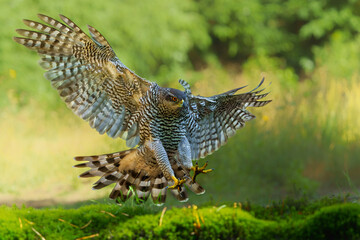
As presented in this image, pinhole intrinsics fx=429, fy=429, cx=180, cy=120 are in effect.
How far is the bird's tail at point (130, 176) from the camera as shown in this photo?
3215 millimetres

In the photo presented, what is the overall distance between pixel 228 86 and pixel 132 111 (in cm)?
607

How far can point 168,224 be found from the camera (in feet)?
11.0

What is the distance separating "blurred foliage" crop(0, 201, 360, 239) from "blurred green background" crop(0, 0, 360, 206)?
89 cm

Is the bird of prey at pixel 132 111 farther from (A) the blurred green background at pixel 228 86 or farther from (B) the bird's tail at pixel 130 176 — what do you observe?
(A) the blurred green background at pixel 228 86

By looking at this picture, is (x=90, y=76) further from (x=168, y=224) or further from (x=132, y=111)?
(x=168, y=224)

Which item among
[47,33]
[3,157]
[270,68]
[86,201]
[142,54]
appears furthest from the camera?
[270,68]

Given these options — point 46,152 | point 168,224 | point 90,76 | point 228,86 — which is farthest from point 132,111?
point 228,86

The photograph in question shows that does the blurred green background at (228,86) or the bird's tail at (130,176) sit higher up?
the blurred green background at (228,86)

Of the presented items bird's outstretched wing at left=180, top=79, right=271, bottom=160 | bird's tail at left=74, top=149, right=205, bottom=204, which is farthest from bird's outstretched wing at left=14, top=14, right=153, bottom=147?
bird's outstretched wing at left=180, top=79, right=271, bottom=160

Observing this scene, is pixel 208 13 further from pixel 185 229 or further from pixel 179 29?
pixel 185 229

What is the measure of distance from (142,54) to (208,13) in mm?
2419

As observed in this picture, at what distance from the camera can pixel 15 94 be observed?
9.09 m

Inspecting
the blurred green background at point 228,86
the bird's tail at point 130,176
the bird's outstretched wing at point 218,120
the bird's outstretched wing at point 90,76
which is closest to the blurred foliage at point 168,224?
the bird's tail at point 130,176

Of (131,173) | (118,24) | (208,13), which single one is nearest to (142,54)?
(118,24)
